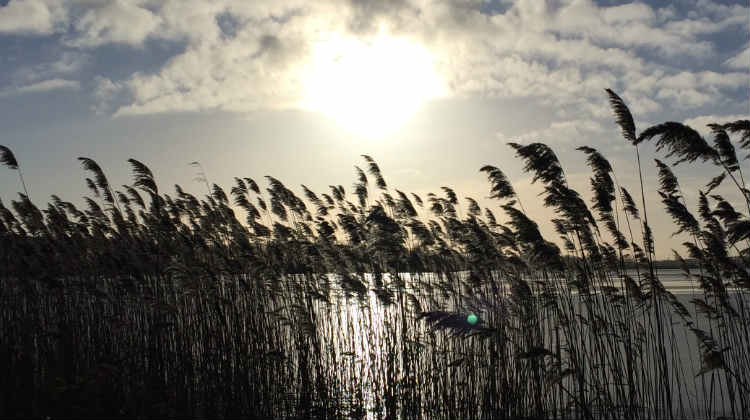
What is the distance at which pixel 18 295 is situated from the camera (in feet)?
30.1

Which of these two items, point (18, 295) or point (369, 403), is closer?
point (369, 403)

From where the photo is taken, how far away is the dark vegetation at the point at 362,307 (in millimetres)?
6180

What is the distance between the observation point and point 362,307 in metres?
8.67

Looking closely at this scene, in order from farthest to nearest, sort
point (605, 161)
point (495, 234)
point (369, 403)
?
1. point (495, 234)
2. point (369, 403)
3. point (605, 161)

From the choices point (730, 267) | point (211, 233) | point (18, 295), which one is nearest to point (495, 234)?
point (730, 267)

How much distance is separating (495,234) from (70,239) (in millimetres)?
7884

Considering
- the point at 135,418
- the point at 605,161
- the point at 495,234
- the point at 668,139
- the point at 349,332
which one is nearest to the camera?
the point at 668,139

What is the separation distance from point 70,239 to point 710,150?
10.5 meters

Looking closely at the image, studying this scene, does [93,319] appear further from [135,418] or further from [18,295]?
[135,418]

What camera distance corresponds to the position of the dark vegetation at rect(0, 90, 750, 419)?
6.18 meters

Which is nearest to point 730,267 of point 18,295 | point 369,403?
point 369,403

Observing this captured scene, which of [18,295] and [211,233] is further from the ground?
[211,233]

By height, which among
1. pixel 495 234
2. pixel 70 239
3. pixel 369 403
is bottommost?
pixel 369 403

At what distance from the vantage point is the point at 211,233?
1010cm
